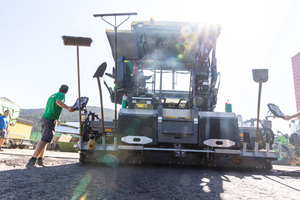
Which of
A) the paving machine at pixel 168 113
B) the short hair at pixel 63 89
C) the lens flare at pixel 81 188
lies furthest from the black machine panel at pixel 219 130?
the short hair at pixel 63 89

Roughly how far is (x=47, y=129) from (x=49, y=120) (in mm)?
160

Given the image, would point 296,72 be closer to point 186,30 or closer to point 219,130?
point 186,30

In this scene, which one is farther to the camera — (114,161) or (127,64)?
(127,64)

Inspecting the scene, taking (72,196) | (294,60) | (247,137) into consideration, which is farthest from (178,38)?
(294,60)

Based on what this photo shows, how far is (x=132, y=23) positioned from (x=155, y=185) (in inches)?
156

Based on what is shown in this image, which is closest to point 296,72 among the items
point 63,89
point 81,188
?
point 63,89

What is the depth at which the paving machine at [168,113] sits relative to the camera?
462cm

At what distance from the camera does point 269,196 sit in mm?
2627

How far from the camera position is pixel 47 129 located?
4250 mm

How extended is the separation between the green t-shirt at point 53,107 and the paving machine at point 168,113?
0.72 metres

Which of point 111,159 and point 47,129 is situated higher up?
point 47,129

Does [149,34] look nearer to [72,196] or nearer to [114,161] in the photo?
[114,161]

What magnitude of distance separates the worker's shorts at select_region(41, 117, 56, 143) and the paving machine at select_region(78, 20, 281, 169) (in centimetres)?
71

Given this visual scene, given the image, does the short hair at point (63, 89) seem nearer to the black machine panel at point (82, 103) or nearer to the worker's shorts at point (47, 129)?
the black machine panel at point (82, 103)
